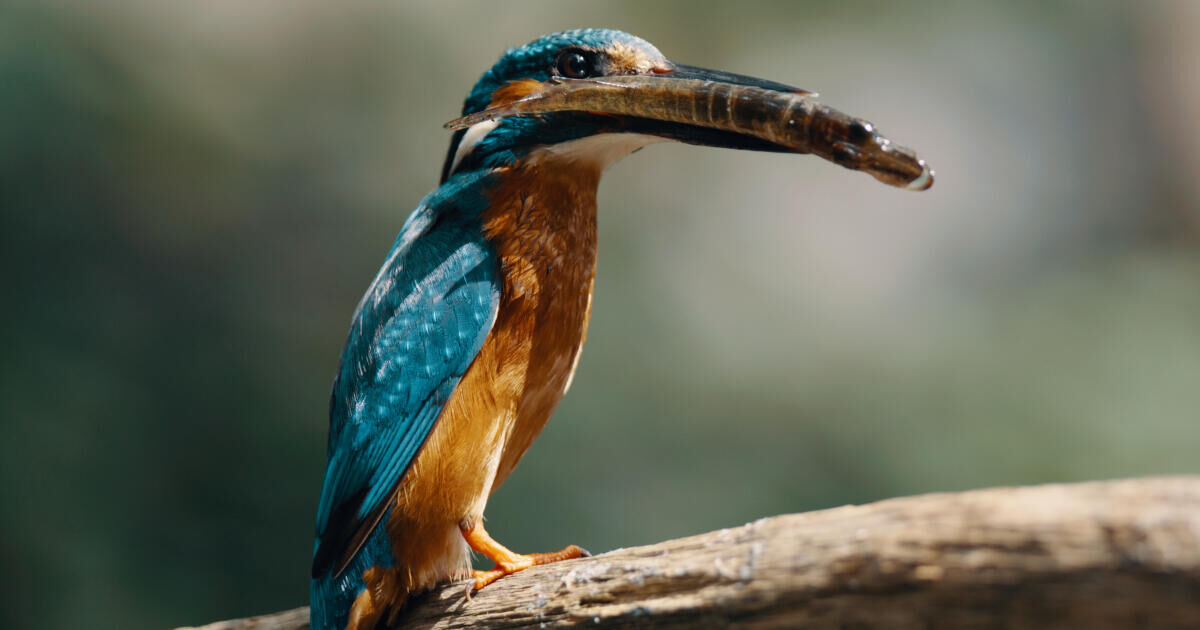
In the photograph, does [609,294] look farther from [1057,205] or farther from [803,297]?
[1057,205]

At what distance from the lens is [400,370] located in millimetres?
1832

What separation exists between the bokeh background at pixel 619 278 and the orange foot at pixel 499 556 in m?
2.04

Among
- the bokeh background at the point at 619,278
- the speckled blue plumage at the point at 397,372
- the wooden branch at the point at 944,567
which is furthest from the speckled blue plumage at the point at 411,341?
the bokeh background at the point at 619,278

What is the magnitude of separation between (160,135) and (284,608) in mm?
2231

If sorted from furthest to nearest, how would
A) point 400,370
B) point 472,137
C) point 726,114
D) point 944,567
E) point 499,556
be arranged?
point 472,137
point 400,370
point 499,556
point 726,114
point 944,567

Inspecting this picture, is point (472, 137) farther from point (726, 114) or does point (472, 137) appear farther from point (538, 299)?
point (726, 114)

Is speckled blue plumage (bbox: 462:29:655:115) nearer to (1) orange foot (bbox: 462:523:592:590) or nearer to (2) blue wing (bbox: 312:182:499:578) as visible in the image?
(2) blue wing (bbox: 312:182:499:578)

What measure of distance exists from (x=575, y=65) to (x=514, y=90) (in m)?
0.15

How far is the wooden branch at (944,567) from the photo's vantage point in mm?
920

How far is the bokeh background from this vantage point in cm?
382

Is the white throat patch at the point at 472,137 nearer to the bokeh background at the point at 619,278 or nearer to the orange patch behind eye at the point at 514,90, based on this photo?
the orange patch behind eye at the point at 514,90

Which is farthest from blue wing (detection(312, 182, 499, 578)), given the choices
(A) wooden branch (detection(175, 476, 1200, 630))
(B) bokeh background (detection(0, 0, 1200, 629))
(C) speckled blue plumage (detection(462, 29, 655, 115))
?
(B) bokeh background (detection(0, 0, 1200, 629))

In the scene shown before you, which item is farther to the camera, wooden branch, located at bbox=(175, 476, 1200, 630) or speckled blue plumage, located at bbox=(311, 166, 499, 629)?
speckled blue plumage, located at bbox=(311, 166, 499, 629)

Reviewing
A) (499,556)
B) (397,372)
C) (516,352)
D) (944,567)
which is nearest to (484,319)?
(516,352)
